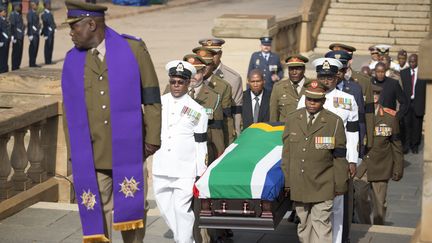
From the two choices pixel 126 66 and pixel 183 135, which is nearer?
pixel 126 66

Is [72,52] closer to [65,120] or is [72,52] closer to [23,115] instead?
[65,120]

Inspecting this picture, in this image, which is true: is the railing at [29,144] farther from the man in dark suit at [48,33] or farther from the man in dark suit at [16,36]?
the man in dark suit at [48,33]

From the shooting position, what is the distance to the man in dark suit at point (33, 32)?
29.7 meters

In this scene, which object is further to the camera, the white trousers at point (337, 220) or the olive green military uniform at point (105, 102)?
the white trousers at point (337, 220)

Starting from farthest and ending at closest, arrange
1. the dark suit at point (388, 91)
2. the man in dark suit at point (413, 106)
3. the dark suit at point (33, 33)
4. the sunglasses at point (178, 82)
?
the dark suit at point (33, 33) < the man in dark suit at point (413, 106) < the dark suit at point (388, 91) < the sunglasses at point (178, 82)

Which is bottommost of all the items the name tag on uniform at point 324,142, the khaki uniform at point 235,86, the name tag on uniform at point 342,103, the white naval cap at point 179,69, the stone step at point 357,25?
the stone step at point 357,25

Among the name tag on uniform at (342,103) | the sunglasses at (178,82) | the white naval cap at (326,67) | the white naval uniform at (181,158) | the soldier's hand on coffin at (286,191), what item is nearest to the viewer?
the soldier's hand on coffin at (286,191)

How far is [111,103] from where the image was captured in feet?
27.3

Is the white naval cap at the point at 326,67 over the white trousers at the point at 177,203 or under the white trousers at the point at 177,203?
over

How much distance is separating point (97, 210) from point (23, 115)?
132 inches

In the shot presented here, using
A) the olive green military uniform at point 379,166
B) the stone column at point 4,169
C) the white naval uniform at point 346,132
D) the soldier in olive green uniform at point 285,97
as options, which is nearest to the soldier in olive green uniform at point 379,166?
the olive green military uniform at point 379,166

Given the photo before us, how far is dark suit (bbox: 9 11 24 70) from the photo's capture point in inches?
1147

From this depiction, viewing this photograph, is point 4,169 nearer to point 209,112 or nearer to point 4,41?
point 209,112

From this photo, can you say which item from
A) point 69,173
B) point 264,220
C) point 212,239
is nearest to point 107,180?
point 264,220
